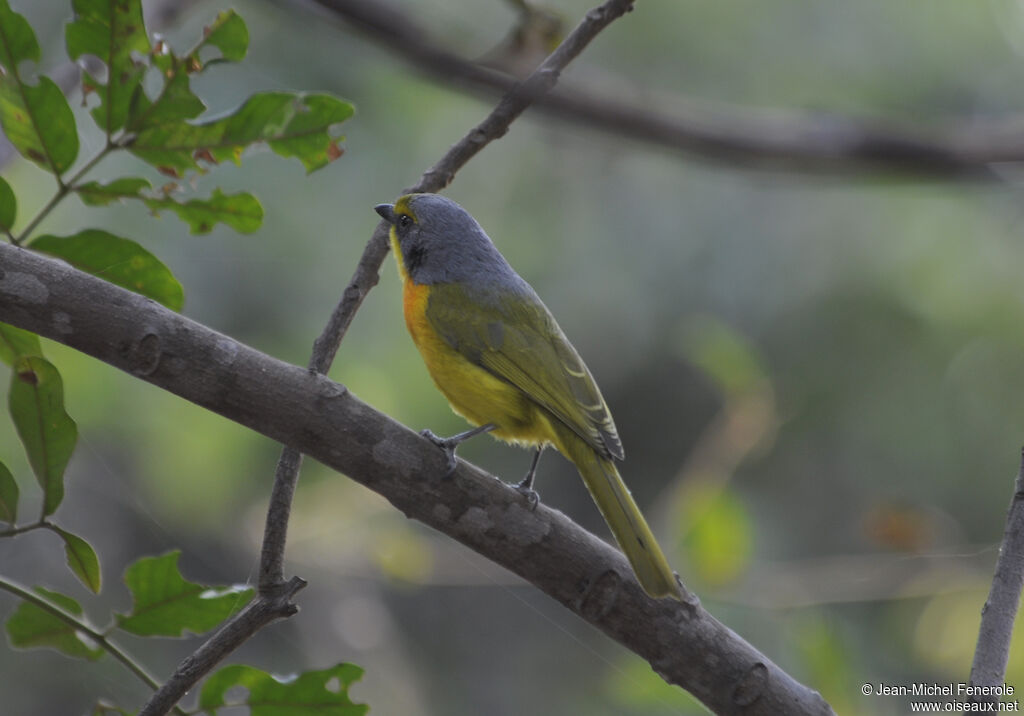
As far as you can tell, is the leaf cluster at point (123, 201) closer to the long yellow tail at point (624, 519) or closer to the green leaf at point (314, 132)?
the green leaf at point (314, 132)

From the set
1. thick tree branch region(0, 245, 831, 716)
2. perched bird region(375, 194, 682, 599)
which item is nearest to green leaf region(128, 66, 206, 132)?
thick tree branch region(0, 245, 831, 716)

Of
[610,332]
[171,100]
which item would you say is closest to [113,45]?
[171,100]

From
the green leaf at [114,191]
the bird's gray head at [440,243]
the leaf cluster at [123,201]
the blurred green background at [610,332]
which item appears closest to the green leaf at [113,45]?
the leaf cluster at [123,201]

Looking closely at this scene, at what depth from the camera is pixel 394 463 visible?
2.19 metres

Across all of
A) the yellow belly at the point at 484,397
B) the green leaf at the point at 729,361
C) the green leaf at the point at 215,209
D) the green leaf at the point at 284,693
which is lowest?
the green leaf at the point at 284,693

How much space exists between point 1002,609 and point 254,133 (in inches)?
79.9

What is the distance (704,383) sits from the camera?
775 centimetres

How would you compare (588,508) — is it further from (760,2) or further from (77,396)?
(760,2)

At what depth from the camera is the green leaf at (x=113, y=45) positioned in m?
2.32

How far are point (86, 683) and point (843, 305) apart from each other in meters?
5.34

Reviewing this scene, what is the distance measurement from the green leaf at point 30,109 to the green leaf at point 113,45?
0.31 ft

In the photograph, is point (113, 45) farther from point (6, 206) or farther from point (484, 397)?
point (484, 397)

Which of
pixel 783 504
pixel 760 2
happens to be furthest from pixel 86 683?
pixel 760 2

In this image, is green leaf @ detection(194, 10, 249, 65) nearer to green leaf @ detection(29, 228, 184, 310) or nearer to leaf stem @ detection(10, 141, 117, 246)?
leaf stem @ detection(10, 141, 117, 246)
